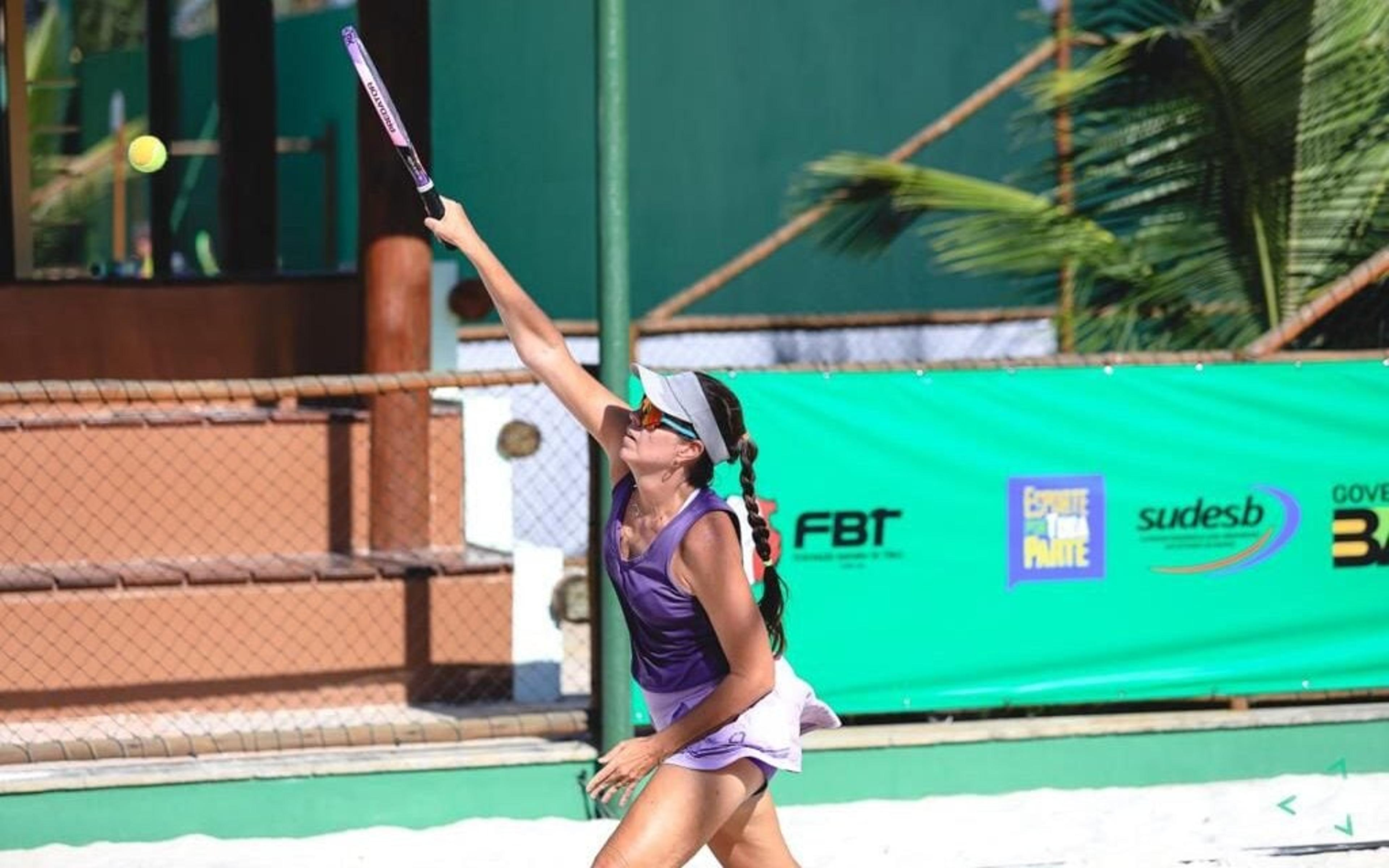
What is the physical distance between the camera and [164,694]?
862cm

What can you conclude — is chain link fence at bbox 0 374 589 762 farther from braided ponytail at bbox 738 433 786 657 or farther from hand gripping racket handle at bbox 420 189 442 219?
hand gripping racket handle at bbox 420 189 442 219

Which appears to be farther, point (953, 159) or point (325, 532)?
point (953, 159)

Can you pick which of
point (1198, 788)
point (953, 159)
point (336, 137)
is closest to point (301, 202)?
point (336, 137)

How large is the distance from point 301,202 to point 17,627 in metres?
8.64

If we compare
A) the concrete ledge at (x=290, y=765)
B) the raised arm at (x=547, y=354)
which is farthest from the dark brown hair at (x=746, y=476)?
the concrete ledge at (x=290, y=765)

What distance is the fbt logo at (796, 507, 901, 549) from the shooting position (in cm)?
769

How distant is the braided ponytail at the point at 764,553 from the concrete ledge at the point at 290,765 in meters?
2.77

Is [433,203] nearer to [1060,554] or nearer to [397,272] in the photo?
[1060,554]

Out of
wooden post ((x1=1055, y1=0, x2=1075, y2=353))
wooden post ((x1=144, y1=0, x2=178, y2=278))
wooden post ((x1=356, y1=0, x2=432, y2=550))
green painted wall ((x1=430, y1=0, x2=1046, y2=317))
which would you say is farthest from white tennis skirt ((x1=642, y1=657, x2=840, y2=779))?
green painted wall ((x1=430, y1=0, x2=1046, y2=317))

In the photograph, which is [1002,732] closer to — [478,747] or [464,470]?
[478,747]

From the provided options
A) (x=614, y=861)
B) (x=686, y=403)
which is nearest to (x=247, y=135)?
(x=686, y=403)

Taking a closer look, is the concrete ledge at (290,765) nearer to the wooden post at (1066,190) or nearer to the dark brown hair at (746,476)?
the dark brown hair at (746,476)

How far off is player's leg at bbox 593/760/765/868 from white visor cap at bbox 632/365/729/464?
741mm

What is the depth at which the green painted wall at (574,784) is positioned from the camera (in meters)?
7.20
